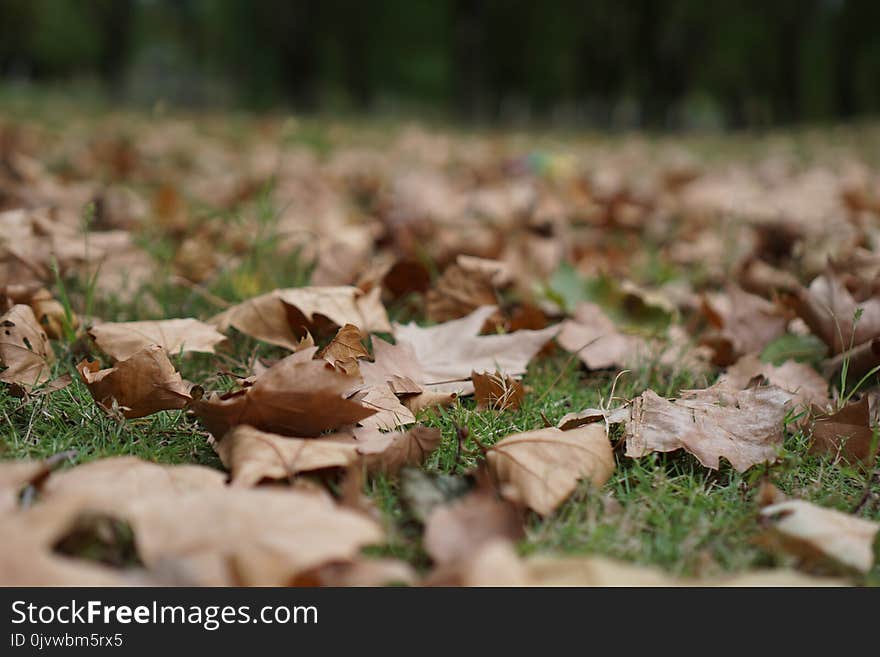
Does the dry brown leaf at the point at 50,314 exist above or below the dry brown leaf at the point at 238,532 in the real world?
below

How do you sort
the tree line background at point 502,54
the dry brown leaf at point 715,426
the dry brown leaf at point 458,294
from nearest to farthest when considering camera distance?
the dry brown leaf at point 715,426
the dry brown leaf at point 458,294
the tree line background at point 502,54

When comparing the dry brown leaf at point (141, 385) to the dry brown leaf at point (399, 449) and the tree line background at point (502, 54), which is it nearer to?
the dry brown leaf at point (399, 449)

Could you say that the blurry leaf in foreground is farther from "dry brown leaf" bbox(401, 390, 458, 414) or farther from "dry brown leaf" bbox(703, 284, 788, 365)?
"dry brown leaf" bbox(401, 390, 458, 414)

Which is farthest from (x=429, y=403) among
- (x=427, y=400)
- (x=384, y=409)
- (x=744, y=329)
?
(x=744, y=329)

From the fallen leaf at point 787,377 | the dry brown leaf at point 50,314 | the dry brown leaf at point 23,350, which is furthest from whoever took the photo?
the dry brown leaf at point 50,314

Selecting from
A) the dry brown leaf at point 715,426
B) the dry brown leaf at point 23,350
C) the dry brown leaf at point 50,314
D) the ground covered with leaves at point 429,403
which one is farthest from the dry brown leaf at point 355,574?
the dry brown leaf at point 50,314

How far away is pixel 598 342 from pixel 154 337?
2.50ft

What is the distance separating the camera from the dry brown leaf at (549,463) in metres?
0.88

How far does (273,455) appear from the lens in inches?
34.8

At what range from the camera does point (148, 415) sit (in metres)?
1.08

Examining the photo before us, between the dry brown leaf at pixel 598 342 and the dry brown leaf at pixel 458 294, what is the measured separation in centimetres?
20

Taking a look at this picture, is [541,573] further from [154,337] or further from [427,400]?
[154,337]
